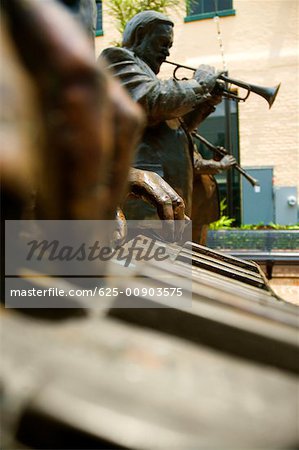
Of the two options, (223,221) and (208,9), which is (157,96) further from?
(208,9)

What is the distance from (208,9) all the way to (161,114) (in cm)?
665

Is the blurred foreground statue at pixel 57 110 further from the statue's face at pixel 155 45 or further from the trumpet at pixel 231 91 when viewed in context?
the trumpet at pixel 231 91

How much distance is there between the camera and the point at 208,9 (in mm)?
8180

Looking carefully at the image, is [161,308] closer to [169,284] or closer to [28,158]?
[169,284]

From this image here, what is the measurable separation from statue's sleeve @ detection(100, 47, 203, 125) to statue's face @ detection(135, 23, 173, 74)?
0.72 feet

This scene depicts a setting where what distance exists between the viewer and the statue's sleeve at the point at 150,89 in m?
2.35

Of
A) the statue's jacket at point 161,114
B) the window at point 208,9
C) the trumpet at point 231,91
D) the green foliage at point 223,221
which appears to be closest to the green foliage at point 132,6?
the window at point 208,9

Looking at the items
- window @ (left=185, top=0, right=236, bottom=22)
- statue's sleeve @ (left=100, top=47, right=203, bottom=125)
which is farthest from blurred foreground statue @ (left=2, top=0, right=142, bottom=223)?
window @ (left=185, top=0, right=236, bottom=22)

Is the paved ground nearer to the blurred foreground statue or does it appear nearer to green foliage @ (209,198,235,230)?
green foliage @ (209,198,235,230)

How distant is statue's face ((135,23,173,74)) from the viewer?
104 inches

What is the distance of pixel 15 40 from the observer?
0.43m

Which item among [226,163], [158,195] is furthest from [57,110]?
[226,163]

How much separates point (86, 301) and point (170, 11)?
8.63 metres

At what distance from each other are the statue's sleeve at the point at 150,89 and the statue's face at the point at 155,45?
0.22 metres
